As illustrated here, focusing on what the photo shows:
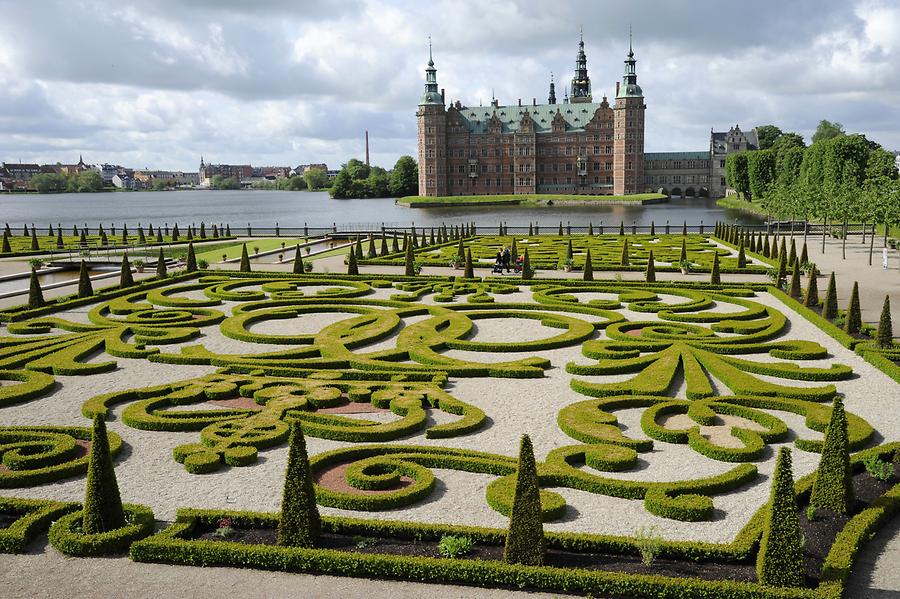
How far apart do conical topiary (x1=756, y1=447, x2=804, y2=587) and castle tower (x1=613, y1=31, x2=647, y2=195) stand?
128 m

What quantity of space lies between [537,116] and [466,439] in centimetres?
13173

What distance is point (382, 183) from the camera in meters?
157

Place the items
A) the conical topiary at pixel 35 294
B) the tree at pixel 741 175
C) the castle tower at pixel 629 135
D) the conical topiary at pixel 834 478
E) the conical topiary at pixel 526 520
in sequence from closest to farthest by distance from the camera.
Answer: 1. the conical topiary at pixel 526 520
2. the conical topiary at pixel 834 478
3. the conical topiary at pixel 35 294
4. the tree at pixel 741 175
5. the castle tower at pixel 629 135

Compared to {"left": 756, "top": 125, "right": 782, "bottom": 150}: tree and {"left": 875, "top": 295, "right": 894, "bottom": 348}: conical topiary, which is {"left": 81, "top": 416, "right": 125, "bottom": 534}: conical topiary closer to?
{"left": 875, "top": 295, "right": 894, "bottom": 348}: conical topiary

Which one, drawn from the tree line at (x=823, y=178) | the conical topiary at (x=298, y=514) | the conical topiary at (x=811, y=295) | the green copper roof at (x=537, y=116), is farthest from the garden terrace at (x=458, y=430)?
the green copper roof at (x=537, y=116)

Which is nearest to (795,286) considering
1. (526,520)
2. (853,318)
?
(853,318)

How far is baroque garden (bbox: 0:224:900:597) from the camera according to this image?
9.20 m

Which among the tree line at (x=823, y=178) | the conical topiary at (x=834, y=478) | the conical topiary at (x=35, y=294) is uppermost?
the tree line at (x=823, y=178)

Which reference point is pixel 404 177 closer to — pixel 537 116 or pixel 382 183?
pixel 382 183

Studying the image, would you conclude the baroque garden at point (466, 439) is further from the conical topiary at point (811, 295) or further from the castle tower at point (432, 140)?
the castle tower at point (432, 140)

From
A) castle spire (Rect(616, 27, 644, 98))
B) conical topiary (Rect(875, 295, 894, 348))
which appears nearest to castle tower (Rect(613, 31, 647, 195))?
castle spire (Rect(616, 27, 644, 98))

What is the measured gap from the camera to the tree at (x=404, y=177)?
150 meters

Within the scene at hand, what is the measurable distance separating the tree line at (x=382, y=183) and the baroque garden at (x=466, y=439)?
416ft

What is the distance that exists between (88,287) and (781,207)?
152 ft
